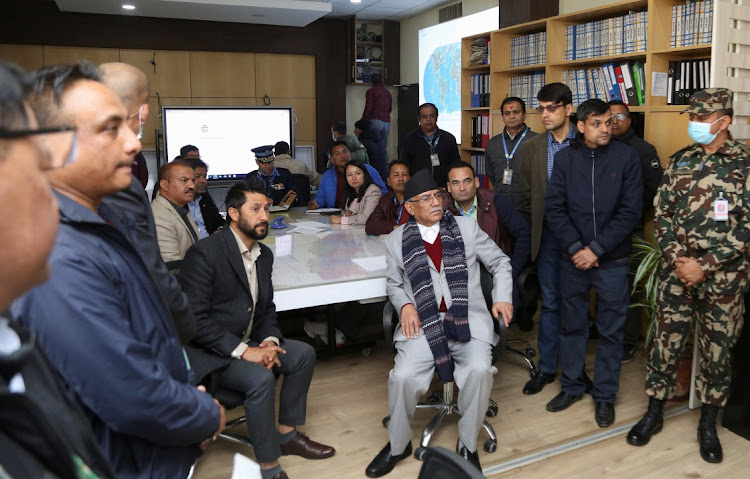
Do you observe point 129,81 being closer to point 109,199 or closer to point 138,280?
point 109,199

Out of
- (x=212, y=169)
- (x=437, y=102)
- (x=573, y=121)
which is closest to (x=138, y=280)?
(x=573, y=121)

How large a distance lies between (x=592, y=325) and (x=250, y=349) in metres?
2.66

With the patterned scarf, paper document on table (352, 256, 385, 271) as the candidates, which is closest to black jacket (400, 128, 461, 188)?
paper document on table (352, 256, 385, 271)

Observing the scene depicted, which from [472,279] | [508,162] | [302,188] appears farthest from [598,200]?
[302,188]

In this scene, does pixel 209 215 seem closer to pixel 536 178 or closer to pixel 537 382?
pixel 536 178

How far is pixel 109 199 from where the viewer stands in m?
1.56

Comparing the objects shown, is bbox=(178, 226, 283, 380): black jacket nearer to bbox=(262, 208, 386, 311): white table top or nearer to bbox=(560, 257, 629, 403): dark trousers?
bbox=(262, 208, 386, 311): white table top

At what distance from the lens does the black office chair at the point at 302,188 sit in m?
5.83

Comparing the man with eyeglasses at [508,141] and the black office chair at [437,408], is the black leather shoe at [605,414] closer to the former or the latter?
the black office chair at [437,408]

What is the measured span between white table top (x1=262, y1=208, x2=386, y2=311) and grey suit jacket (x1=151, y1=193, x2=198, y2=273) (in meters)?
0.47

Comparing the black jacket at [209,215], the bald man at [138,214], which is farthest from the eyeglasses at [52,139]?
the black jacket at [209,215]

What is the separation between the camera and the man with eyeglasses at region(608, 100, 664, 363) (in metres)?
3.71

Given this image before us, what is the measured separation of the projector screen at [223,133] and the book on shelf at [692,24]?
541cm

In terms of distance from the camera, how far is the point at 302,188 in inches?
233
